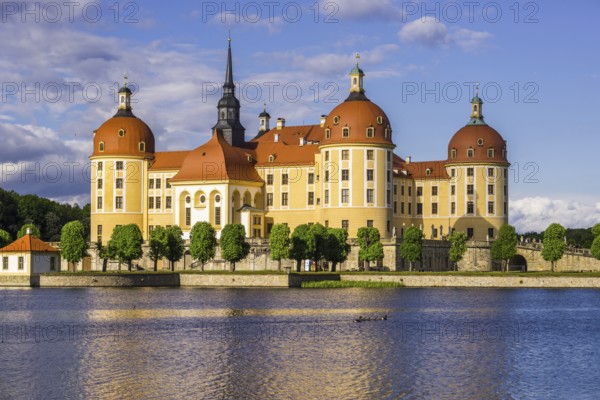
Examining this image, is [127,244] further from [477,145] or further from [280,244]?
[477,145]

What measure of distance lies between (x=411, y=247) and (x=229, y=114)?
3490 cm

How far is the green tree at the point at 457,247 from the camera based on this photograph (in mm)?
111188

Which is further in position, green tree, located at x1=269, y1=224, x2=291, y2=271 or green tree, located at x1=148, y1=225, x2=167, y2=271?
green tree, located at x1=148, y1=225, x2=167, y2=271

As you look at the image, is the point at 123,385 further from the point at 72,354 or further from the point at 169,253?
the point at 169,253

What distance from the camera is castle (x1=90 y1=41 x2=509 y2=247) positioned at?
375 ft

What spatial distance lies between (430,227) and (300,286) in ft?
122

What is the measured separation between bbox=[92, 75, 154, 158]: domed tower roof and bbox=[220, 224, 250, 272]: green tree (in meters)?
29.3

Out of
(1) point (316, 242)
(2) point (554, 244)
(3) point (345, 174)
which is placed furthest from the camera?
(3) point (345, 174)

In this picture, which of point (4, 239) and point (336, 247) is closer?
point (336, 247)

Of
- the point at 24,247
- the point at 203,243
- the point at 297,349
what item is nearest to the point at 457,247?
the point at 203,243

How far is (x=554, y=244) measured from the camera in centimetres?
10575

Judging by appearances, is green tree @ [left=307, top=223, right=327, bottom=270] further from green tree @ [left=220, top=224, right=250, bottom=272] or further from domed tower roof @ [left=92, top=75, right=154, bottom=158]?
domed tower roof @ [left=92, top=75, right=154, bottom=158]

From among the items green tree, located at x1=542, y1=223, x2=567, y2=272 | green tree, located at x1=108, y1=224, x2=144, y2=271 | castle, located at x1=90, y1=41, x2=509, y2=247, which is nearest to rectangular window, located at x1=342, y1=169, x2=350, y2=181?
castle, located at x1=90, y1=41, x2=509, y2=247

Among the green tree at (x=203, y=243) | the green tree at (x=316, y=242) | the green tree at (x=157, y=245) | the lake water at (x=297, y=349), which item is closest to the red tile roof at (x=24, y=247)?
the green tree at (x=157, y=245)
